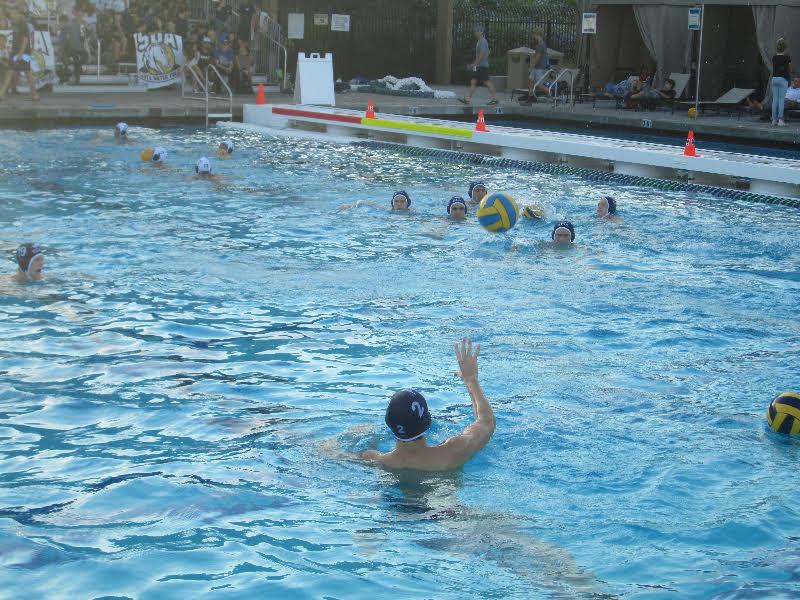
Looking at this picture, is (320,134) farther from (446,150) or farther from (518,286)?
(518,286)

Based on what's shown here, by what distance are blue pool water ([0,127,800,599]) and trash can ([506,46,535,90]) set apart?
54.1 feet

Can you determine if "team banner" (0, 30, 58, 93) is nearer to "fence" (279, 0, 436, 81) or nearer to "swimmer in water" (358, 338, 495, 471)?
"fence" (279, 0, 436, 81)

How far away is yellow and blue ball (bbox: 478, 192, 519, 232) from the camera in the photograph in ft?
40.8

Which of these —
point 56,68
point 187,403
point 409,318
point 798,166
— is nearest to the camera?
point 187,403

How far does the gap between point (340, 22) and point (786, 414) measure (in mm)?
26838

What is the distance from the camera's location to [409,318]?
9234mm

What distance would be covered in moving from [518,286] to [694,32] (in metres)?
16.8

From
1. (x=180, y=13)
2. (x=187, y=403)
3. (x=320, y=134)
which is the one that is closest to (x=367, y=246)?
(x=187, y=403)

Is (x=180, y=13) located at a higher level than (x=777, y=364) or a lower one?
higher

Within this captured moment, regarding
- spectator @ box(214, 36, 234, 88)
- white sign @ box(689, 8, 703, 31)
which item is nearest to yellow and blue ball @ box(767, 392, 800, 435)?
white sign @ box(689, 8, 703, 31)

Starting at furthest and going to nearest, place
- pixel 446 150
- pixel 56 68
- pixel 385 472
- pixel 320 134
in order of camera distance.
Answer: pixel 56 68
pixel 320 134
pixel 446 150
pixel 385 472

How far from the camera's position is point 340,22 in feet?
104

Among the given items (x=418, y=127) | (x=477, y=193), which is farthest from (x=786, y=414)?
(x=418, y=127)

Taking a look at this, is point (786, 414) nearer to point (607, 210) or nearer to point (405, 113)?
point (607, 210)
